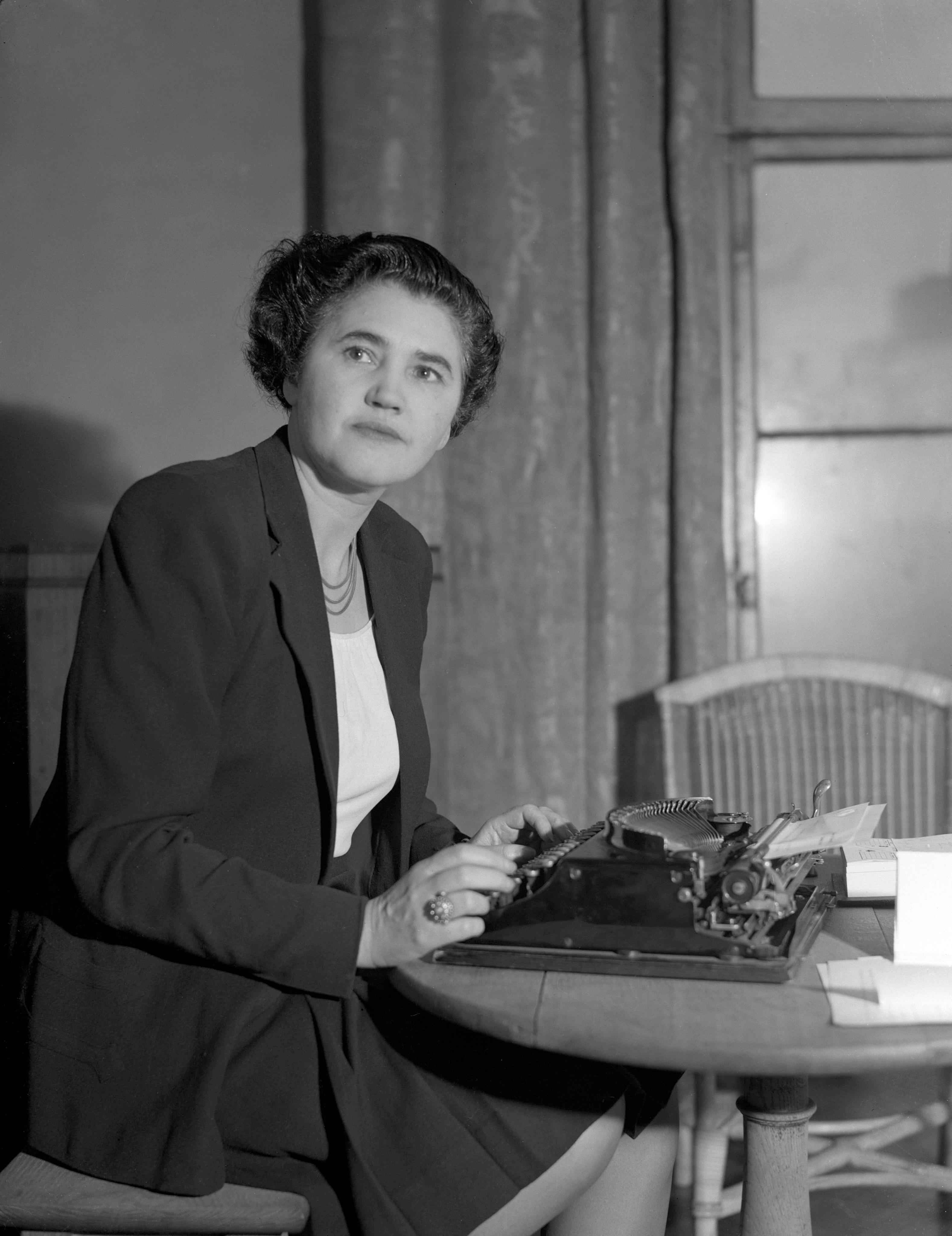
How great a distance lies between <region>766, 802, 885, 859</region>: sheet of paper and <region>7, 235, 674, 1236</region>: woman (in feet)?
0.93

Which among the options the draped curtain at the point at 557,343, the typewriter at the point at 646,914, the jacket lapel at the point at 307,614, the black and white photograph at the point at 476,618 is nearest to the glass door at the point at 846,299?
the black and white photograph at the point at 476,618

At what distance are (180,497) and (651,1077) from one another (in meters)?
0.87

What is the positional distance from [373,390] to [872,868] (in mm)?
874

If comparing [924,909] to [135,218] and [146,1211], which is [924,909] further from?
[135,218]

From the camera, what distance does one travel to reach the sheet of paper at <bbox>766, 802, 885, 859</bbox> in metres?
1.26

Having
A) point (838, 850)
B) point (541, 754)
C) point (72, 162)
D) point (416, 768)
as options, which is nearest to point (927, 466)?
point (541, 754)

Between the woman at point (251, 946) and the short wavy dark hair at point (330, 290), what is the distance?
0.21 meters

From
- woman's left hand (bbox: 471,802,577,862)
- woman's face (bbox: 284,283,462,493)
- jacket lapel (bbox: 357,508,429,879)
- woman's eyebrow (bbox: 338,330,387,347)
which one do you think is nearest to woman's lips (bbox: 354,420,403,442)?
woman's face (bbox: 284,283,462,493)

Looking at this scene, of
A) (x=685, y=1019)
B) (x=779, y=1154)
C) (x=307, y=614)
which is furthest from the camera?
(x=307, y=614)

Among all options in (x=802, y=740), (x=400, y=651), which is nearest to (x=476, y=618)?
(x=802, y=740)

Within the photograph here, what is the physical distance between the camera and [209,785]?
4.54 feet

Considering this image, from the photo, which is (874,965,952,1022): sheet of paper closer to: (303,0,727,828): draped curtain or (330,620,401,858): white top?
(330,620,401,858): white top

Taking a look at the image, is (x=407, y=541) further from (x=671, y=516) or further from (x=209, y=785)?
(x=671, y=516)

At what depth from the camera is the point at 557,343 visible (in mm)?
3047
